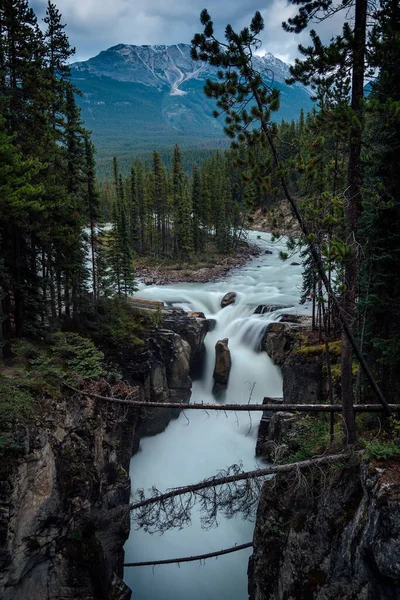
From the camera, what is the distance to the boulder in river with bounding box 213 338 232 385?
78.7ft

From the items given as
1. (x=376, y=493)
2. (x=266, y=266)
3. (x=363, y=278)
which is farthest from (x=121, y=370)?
(x=266, y=266)

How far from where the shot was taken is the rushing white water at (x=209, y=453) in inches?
558

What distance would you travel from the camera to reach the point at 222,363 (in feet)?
78.9

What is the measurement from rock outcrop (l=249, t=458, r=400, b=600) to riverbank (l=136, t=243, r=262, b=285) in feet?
112

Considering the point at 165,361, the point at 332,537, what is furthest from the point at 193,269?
the point at 332,537

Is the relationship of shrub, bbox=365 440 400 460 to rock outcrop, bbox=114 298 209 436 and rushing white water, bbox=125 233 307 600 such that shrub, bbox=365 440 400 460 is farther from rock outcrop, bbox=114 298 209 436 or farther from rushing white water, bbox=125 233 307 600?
rock outcrop, bbox=114 298 209 436

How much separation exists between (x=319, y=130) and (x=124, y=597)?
15.1 metres

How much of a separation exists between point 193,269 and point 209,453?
103 ft

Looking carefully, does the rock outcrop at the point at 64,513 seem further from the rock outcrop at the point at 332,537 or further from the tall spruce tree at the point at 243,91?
the tall spruce tree at the point at 243,91

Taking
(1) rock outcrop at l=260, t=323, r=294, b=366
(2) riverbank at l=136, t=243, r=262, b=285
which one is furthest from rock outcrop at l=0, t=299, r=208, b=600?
(2) riverbank at l=136, t=243, r=262, b=285

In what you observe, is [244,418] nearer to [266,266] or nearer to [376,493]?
[376,493]

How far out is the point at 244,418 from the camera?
21.9m

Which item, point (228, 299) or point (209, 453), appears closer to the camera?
point (209, 453)

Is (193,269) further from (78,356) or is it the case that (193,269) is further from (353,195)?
(353,195)
